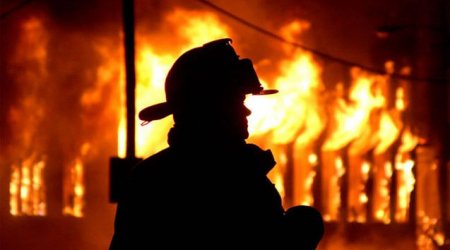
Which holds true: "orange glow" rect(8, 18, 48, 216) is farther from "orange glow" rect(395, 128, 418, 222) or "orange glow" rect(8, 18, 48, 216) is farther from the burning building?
"orange glow" rect(395, 128, 418, 222)

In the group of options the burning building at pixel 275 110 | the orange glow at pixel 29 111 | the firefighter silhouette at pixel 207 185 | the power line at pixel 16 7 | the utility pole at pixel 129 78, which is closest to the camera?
the firefighter silhouette at pixel 207 185

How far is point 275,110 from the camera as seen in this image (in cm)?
2067

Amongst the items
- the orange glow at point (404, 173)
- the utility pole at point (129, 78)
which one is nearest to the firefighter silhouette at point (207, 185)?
the utility pole at point (129, 78)

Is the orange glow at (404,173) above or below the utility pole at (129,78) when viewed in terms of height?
below

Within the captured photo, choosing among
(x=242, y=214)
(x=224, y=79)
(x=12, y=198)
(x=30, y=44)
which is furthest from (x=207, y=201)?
(x=12, y=198)

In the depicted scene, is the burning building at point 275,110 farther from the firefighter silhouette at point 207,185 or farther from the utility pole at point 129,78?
the firefighter silhouette at point 207,185

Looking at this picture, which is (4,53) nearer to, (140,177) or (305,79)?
(305,79)

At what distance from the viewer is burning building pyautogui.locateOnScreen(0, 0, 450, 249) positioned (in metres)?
19.0

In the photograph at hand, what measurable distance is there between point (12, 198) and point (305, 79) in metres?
7.28

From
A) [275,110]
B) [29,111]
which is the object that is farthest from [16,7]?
[275,110]

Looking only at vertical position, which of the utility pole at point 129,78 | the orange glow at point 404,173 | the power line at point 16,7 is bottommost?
the orange glow at point 404,173

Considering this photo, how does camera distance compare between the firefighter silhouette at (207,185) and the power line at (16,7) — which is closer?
the firefighter silhouette at (207,185)

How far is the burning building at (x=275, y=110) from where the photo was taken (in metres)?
19.0

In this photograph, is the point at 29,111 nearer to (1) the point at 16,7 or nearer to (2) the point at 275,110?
(1) the point at 16,7
